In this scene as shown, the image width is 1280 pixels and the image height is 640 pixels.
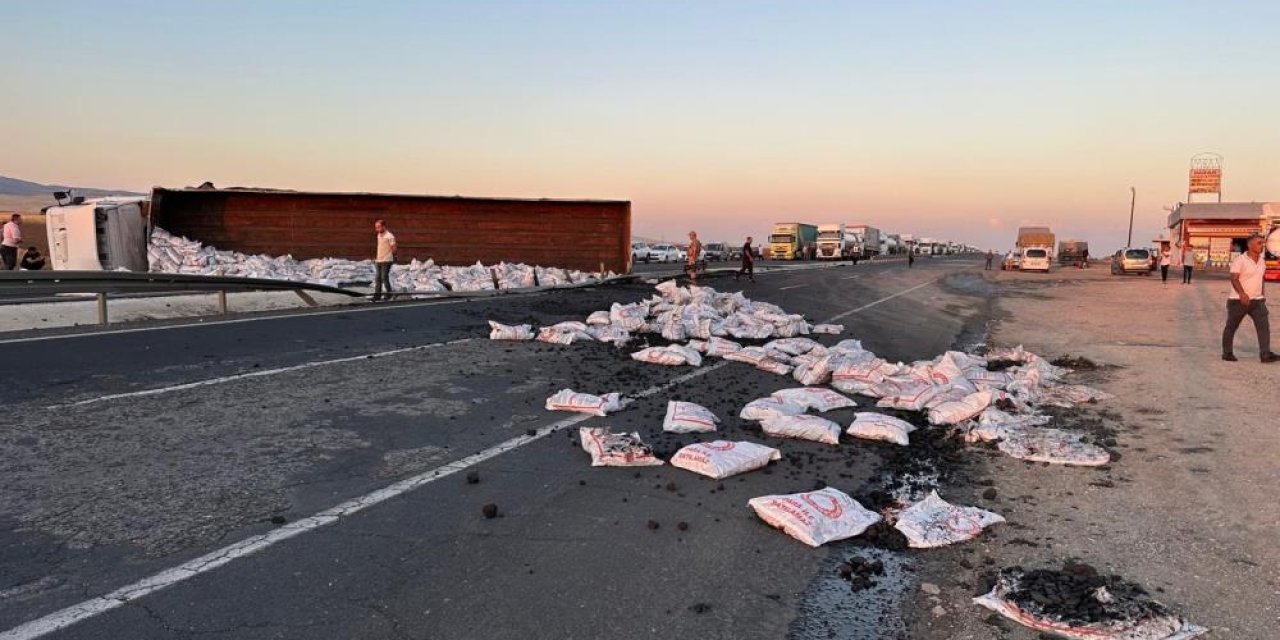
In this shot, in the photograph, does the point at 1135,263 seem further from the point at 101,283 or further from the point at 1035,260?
the point at 101,283

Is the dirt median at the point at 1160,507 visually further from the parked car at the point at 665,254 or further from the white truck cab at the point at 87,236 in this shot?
the parked car at the point at 665,254

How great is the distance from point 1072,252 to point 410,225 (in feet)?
205

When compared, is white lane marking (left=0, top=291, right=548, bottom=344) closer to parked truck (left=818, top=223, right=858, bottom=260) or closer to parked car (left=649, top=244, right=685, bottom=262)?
parked car (left=649, top=244, right=685, bottom=262)

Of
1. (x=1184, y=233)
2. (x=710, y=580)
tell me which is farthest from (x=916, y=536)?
(x=1184, y=233)

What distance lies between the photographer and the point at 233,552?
356cm

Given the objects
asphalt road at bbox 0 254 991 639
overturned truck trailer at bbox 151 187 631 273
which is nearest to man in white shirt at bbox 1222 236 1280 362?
asphalt road at bbox 0 254 991 639

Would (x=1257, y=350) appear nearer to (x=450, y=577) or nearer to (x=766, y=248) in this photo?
(x=450, y=577)

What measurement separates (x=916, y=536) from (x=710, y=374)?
16.4ft

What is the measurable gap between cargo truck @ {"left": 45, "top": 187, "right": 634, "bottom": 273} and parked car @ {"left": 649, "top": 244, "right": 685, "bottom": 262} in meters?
32.2

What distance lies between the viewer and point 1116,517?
14.5 feet

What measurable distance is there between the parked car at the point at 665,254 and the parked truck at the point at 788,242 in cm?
751

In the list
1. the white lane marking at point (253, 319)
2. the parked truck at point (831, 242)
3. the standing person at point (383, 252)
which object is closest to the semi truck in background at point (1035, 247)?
the parked truck at point (831, 242)

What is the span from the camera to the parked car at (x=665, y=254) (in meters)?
58.2

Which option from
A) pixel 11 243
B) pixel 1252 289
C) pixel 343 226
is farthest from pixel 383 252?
pixel 1252 289
